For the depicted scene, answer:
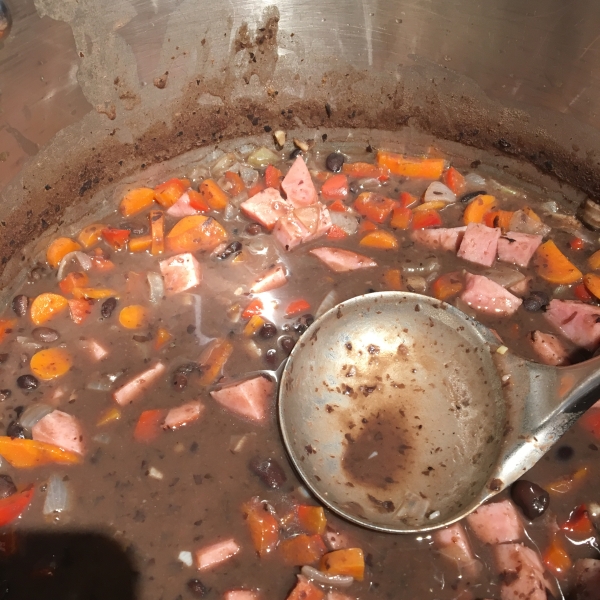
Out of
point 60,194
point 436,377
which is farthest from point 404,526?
point 60,194

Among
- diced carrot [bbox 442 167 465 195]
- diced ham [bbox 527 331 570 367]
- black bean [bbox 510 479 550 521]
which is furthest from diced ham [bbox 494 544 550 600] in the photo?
diced carrot [bbox 442 167 465 195]

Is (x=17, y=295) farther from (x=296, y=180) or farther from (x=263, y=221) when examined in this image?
(x=296, y=180)

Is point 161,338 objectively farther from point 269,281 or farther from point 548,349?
point 548,349

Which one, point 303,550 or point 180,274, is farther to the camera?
point 180,274

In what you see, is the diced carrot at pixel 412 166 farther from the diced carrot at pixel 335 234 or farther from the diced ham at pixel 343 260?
the diced ham at pixel 343 260

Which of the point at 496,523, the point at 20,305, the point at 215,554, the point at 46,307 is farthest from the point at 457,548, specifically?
the point at 20,305

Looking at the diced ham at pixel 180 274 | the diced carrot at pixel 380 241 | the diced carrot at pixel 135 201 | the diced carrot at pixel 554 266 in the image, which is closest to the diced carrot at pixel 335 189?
the diced carrot at pixel 380 241
